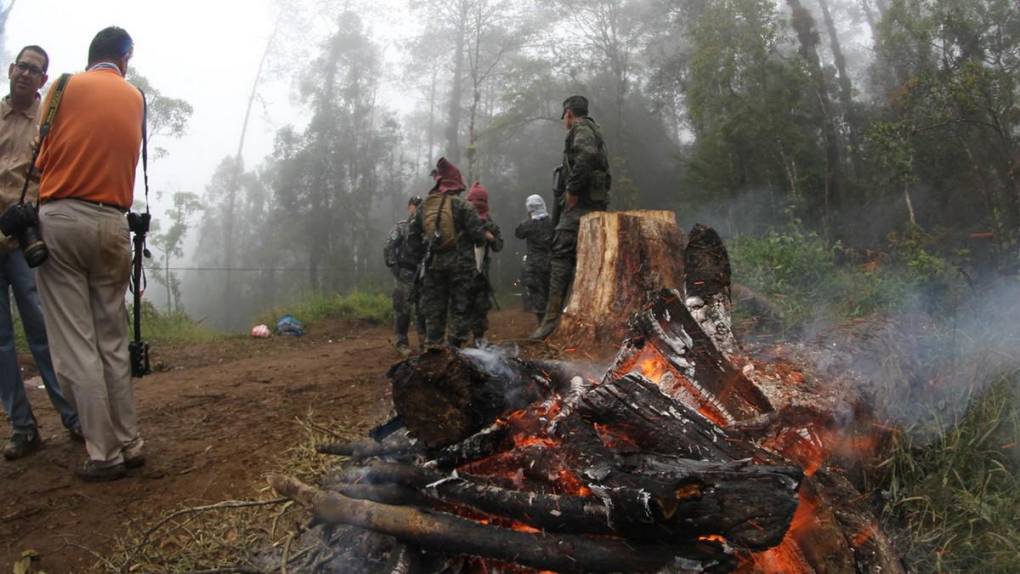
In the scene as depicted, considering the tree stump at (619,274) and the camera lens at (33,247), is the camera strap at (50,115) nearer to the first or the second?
the camera lens at (33,247)

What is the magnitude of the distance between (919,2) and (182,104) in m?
21.5

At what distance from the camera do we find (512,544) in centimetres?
140

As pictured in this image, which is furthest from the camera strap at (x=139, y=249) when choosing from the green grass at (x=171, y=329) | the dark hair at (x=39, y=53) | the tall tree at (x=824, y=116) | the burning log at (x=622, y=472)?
the tall tree at (x=824, y=116)

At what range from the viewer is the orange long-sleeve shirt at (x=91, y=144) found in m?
2.72

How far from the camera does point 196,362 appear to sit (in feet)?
24.0

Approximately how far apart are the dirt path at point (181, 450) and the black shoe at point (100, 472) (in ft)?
0.13

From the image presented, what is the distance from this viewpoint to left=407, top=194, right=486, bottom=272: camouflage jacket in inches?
217

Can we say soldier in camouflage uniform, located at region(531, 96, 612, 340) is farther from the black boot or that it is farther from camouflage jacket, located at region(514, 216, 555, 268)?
camouflage jacket, located at region(514, 216, 555, 268)

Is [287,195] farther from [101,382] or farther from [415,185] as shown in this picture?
[101,382]

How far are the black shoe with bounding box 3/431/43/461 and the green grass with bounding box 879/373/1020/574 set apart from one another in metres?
4.05

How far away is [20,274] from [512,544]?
3226mm

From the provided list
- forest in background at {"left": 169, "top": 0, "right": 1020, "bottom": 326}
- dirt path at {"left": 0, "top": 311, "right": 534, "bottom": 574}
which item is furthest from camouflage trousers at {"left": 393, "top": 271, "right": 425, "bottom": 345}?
forest in background at {"left": 169, "top": 0, "right": 1020, "bottom": 326}

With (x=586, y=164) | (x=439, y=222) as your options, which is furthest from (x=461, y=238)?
(x=586, y=164)

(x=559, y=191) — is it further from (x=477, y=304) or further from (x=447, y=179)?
(x=477, y=304)
